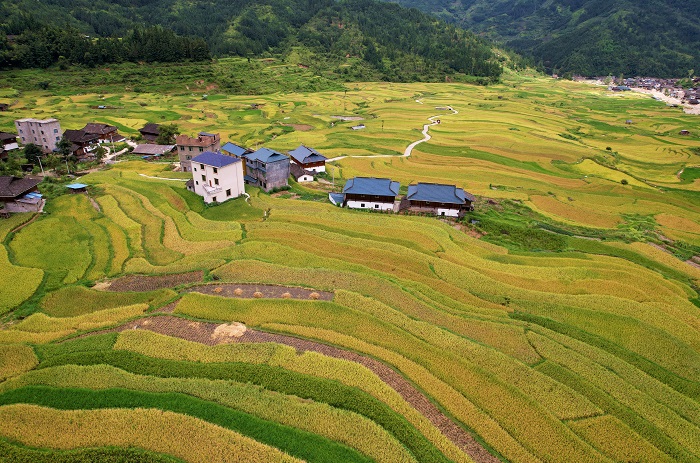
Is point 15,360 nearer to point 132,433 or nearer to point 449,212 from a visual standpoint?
point 132,433

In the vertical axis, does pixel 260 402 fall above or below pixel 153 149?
below

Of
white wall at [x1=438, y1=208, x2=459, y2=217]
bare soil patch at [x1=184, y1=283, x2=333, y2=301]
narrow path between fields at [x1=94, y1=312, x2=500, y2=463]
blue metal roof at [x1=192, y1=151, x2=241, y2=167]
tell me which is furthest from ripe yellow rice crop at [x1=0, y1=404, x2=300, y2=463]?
white wall at [x1=438, y1=208, x2=459, y2=217]

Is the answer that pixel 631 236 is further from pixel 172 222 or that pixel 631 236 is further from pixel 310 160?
pixel 172 222

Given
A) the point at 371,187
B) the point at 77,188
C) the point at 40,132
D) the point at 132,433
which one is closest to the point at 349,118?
the point at 371,187

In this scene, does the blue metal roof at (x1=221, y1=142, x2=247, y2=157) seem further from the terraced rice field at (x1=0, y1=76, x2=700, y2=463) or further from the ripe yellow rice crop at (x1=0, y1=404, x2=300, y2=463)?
the ripe yellow rice crop at (x1=0, y1=404, x2=300, y2=463)

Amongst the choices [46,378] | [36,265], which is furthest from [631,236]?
[36,265]

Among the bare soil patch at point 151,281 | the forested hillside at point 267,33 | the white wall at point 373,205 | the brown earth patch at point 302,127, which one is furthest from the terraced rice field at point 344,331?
the forested hillside at point 267,33

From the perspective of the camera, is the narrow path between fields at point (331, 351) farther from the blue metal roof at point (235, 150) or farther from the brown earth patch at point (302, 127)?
the brown earth patch at point (302, 127)
